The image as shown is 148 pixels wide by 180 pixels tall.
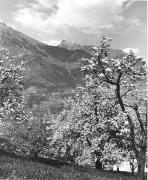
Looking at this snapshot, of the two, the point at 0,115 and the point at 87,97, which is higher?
the point at 87,97

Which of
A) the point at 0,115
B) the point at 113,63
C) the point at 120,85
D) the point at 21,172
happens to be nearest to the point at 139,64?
the point at 113,63

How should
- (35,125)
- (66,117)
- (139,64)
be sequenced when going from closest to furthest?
(139,64), (66,117), (35,125)

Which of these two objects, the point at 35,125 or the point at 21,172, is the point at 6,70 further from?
the point at 35,125

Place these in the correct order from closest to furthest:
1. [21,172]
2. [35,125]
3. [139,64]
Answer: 1. [21,172]
2. [139,64]
3. [35,125]

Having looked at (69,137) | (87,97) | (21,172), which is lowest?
A: (21,172)

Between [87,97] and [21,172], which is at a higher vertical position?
[87,97]

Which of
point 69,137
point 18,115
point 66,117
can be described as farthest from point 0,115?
point 66,117

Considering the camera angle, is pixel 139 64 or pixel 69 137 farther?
pixel 69 137

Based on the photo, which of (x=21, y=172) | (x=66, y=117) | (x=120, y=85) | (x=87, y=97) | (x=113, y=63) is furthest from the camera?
(x=66, y=117)

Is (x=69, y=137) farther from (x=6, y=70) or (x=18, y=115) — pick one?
(x=6, y=70)
